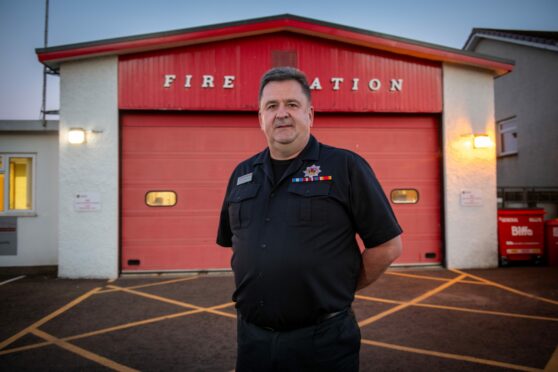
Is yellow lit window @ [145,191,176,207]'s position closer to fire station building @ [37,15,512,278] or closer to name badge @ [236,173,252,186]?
fire station building @ [37,15,512,278]

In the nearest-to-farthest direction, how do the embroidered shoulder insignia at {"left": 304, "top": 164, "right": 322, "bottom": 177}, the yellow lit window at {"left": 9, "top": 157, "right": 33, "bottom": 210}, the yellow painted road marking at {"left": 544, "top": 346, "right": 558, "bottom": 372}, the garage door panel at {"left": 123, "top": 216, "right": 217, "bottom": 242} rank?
the embroidered shoulder insignia at {"left": 304, "top": 164, "right": 322, "bottom": 177}
the yellow painted road marking at {"left": 544, "top": 346, "right": 558, "bottom": 372}
the garage door panel at {"left": 123, "top": 216, "right": 217, "bottom": 242}
the yellow lit window at {"left": 9, "top": 157, "right": 33, "bottom": 210}

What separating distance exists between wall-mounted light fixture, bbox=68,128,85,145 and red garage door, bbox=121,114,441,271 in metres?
0.77

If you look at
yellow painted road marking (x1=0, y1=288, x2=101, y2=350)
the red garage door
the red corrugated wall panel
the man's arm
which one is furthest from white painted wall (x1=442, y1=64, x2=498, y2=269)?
yellow painted road marking (x1=0, y1=288, x2=101, y2=350)

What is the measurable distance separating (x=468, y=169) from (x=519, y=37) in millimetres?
8838

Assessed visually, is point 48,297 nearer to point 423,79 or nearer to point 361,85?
point 361,85

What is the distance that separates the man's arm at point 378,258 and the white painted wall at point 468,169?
6.35 m

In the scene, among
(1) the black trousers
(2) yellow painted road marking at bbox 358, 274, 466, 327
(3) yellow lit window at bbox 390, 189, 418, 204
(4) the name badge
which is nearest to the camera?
(1) the black trousers

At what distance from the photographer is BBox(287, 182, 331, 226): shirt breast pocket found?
1757 millimetres

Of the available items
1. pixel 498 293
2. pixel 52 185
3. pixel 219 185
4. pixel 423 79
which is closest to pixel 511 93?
pixel 423 79

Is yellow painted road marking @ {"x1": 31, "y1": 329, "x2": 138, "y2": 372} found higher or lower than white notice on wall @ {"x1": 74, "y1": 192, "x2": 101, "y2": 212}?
lower

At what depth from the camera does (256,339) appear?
1747mm

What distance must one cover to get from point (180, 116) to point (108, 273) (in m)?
3.48

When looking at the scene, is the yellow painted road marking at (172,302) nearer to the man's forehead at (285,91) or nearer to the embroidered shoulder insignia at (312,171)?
the embroidered shoulder insignia at (312,171)

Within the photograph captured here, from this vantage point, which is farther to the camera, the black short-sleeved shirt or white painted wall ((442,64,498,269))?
white painted wall ((442,64,498,269))
